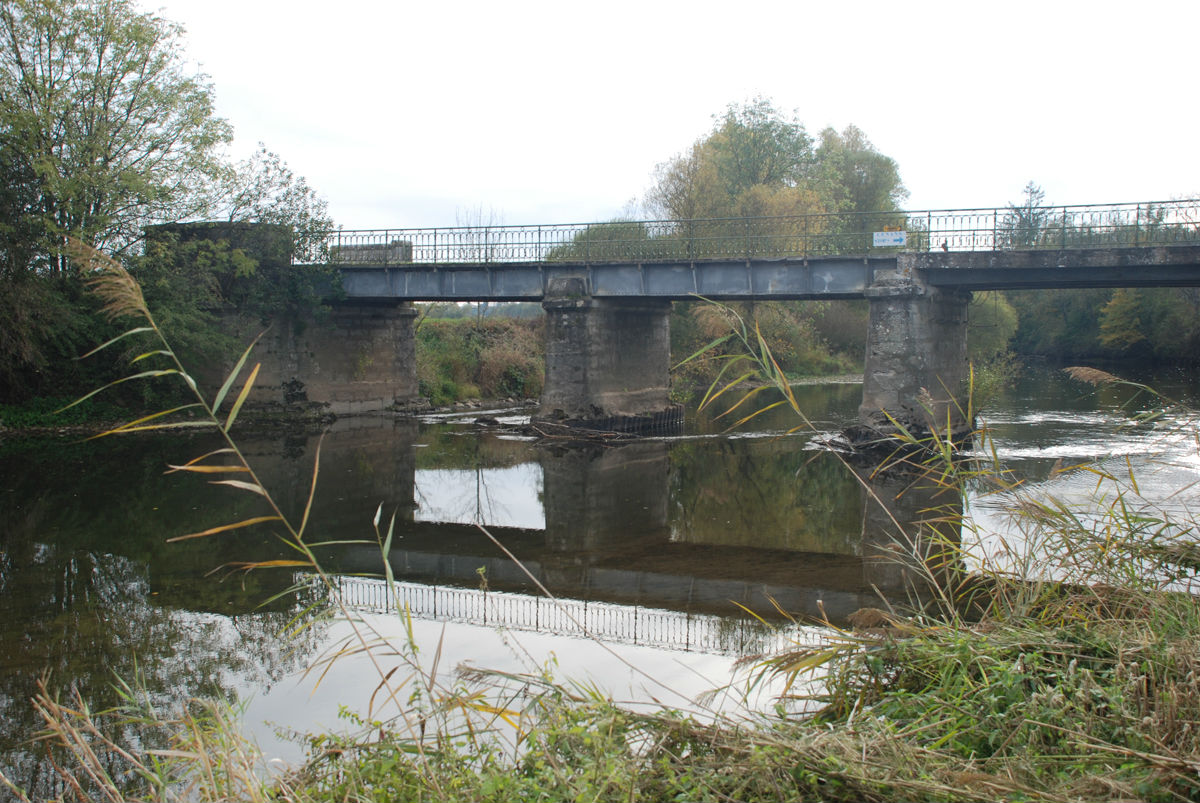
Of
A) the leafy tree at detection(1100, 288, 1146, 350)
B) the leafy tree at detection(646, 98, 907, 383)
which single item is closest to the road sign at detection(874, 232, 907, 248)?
the leafy tree at detection(646, 98, 907, 383)

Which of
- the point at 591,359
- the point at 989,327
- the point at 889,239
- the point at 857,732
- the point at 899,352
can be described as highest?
the point at 889,239

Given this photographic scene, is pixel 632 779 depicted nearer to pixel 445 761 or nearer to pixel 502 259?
pixel 445 761

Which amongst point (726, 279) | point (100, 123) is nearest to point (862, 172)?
point (726, 279)

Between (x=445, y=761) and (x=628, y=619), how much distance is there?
4.62 m

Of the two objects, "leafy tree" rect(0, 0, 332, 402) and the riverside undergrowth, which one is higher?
"leafy tree" rect(0, 0, 332, 402)

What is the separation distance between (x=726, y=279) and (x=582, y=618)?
54.1ft

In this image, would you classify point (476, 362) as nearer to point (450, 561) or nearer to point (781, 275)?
point (781, 275)

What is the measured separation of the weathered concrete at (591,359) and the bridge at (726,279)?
0.04 meters

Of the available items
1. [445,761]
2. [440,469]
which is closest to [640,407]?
[440,469]

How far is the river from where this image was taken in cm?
670

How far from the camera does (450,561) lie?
10.9 metres

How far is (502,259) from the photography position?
1033 inches

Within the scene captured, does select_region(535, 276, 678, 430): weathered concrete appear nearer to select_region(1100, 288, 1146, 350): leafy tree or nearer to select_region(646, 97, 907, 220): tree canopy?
select_region(646, 97, 907, 220): tree canopy

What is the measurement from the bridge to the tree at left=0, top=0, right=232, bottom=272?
4.69 m
